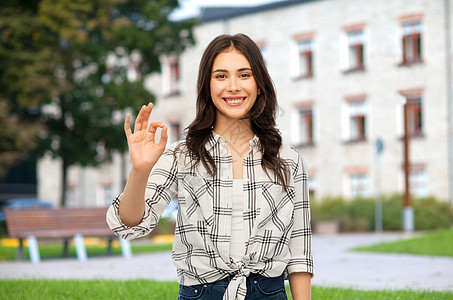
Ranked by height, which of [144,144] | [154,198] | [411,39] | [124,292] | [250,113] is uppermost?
[411,39]

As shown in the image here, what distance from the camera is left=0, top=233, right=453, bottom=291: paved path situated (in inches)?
383

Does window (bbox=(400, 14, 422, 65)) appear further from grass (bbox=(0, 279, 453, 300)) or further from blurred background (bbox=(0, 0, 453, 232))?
grass (bbox=(0, 279, 453, 300))

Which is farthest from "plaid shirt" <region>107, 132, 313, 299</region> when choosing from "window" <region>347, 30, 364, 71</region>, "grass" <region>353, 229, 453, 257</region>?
"window" <region>347, 30, 364, 71</region>

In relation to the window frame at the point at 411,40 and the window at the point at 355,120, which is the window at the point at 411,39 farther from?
the window at the point at 355,120

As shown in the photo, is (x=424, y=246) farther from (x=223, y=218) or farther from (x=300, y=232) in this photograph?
(x=223, y=218)

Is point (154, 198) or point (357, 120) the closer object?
point (154, 198)

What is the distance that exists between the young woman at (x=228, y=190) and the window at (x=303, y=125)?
105ft

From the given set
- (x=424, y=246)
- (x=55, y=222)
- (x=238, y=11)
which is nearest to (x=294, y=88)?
(x=238, y=11)

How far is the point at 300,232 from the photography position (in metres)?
3.28

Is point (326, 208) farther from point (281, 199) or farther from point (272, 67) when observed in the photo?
point (281, 199)

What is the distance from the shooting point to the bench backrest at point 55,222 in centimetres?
1446

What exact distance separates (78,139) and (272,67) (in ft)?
43.3

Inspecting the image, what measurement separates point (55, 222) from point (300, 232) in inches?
494

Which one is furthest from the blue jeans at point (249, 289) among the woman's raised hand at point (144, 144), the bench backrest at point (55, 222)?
the bench backrest at point (55, 222)
